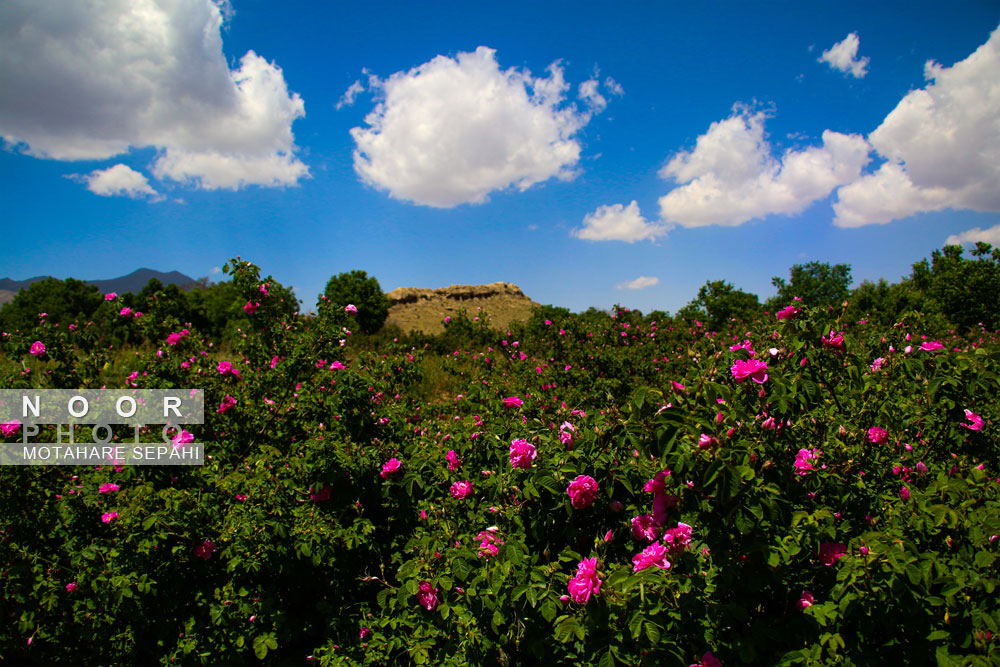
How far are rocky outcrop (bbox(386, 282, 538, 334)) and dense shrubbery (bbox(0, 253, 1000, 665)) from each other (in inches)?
1020

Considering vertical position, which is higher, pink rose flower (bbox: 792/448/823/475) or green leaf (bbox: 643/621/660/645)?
pink rose flower (bbox: 792/448/823/475)

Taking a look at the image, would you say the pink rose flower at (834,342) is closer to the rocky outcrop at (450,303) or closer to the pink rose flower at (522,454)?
the pink rose flower at (522,454)

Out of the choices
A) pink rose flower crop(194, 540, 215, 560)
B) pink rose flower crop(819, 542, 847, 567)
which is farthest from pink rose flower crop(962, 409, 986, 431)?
pink rose flower crop(194, 540, 215, 560)

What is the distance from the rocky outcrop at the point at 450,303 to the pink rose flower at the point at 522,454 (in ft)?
89.7

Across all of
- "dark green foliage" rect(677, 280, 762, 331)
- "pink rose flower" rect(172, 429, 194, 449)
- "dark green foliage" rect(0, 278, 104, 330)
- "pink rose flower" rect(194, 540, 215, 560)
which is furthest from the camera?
"dark green foliage" rect(0, 278, 104, 330)

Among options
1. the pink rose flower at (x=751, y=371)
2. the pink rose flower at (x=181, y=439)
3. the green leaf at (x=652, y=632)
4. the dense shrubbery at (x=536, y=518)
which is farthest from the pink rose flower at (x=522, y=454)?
the pink rose flower at (x=181, y=439)

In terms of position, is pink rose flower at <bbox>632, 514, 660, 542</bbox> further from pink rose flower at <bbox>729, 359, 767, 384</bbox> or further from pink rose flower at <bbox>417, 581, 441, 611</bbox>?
pink rose flower at <bbox>417, 581, 441, 611</bbox>

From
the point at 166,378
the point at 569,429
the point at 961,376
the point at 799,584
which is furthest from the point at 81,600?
the point at 961,376

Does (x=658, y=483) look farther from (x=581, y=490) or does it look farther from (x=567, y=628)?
(x=567, y=628)

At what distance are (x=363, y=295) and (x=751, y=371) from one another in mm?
23885

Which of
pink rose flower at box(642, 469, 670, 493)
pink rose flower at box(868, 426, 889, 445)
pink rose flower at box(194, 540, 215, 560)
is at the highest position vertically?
pink rose flower at box(868, 426, 889, 445)

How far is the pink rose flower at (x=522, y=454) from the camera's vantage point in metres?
1.95

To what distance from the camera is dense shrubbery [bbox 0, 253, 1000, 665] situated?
5.04 feet

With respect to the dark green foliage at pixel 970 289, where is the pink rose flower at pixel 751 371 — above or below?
below
